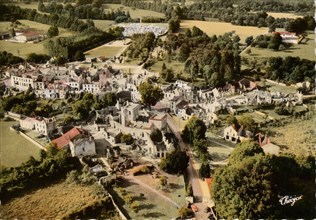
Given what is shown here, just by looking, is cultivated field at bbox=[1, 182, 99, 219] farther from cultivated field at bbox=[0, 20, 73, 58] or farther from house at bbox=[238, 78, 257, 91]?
cultivated field at bbox=[0, 20, 73, 58]

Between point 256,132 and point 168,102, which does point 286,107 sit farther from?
point 168,102

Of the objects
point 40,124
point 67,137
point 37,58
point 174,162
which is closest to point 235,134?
point 174,162

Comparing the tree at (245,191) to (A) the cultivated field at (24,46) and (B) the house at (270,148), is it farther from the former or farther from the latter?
(A) the cultivated field at (24,46)

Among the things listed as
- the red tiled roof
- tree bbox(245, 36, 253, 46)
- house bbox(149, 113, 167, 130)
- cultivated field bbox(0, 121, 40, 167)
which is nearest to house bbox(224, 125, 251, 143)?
house bbox(149, 113, 167, 130)

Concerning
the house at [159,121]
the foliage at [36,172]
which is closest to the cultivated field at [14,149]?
the foliage at [36,172]

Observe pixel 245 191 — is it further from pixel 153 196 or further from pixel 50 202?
pixel 50 202
